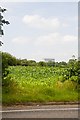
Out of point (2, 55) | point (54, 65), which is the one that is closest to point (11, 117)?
point (2, 55)

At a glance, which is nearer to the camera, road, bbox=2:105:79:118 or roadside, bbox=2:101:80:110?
road, bbox=2:105:79:118

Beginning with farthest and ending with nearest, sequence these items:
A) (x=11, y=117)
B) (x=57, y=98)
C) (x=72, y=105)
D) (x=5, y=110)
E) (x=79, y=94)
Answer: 1. (x=79, y=94)
2. (x=57, y=98)
3. (x=72, y=105)
4. (x=5, y=110)
5. (x=11, y=117)

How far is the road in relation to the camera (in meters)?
10.8

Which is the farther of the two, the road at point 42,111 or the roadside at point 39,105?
the roadside at point 39,105

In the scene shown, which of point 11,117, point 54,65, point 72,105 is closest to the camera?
point 11,117

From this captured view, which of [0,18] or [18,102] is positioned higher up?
[0,18]

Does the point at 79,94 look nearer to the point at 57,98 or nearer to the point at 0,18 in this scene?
the point at 57,98

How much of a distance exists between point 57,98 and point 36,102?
110 centimetres

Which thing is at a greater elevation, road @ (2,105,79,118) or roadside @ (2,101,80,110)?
roadside @ (2,101,80,110)

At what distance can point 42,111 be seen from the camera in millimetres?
11812

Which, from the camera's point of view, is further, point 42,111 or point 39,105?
point 39,105

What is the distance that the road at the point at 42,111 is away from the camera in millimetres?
10827

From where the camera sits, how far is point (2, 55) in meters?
15.7

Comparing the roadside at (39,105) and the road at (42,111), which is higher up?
the roadside at (39,105)
